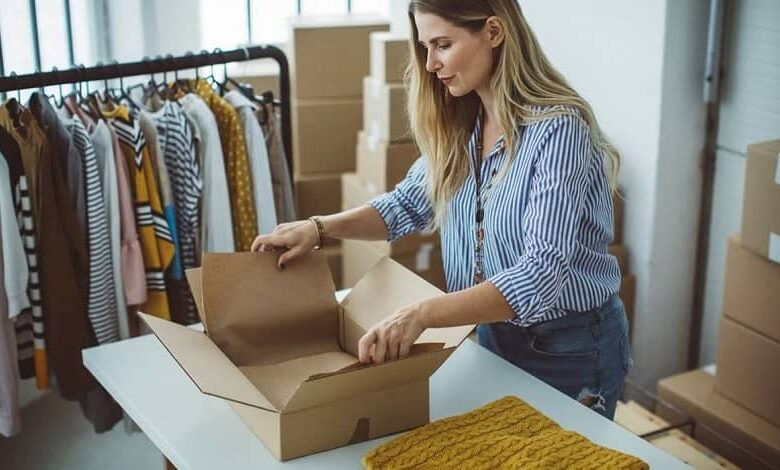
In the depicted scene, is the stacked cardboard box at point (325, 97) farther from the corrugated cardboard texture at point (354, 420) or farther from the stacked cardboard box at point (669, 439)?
the corrugated cardboard texture at point (354, 420)

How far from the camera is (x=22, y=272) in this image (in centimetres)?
225

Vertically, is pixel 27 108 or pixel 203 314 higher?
pixel 27 108

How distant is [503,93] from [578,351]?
486mm

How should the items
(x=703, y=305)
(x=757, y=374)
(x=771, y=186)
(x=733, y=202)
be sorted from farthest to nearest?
(x=703, y=305) < (x=733, y=202) < (x=757, y=374) < (x=771, y=186)

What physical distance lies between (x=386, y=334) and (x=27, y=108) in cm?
115

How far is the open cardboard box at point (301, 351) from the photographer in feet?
5.12

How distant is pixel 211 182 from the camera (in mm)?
2488

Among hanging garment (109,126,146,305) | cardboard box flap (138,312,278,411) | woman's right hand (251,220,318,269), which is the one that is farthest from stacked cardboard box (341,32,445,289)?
cardboard box flap (138,312,278,411)

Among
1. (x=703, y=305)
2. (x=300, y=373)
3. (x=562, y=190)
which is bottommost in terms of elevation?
(x=703, y=305)

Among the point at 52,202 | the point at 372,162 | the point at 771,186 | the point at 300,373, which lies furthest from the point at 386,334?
the point at 372,162

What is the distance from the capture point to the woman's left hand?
154cm

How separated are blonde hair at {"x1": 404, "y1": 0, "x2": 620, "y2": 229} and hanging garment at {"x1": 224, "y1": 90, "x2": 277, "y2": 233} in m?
0.68

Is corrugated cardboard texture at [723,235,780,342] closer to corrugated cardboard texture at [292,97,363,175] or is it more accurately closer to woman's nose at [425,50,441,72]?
woman's nose at [425,50,441,72]

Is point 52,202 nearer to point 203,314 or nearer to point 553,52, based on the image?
point 203,314
